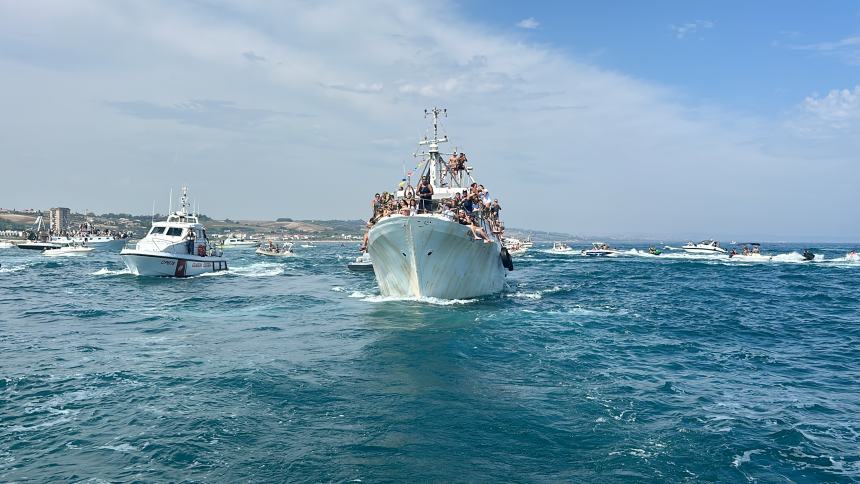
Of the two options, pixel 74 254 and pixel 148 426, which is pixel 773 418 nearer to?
pixel 148 426

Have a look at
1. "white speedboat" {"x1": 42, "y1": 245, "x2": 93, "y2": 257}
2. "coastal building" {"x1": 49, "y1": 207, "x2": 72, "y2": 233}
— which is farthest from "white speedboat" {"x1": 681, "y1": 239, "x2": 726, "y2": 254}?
"coastal building" {"x1": 49, "y1": 207, "x2": 72, "y2": 233}

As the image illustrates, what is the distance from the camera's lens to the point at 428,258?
29.6 metres

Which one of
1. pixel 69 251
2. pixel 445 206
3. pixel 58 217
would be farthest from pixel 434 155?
pixel 58 217

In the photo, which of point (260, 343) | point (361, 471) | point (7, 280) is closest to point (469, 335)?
point (260, 343)

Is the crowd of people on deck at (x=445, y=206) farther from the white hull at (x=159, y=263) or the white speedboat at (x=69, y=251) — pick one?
the white speedboat at (x=69, y=251)

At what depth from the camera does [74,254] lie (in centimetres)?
8506

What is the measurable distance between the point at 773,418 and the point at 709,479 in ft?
14.7

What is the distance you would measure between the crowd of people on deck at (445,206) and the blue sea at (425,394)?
4891 mm

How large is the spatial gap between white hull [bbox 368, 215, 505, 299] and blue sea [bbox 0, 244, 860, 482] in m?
1.53

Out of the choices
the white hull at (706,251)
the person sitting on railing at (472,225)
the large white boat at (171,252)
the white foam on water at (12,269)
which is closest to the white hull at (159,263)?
the large white boat at (171,252)

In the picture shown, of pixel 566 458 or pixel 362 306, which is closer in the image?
pixel 566 458

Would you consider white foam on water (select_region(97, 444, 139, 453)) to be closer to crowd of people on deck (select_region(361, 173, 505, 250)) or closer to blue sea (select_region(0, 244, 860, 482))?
blue sea (select_region(0, 244, 860, 482))

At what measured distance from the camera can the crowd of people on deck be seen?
99.8ft

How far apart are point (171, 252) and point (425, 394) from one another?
4051 centimetres
